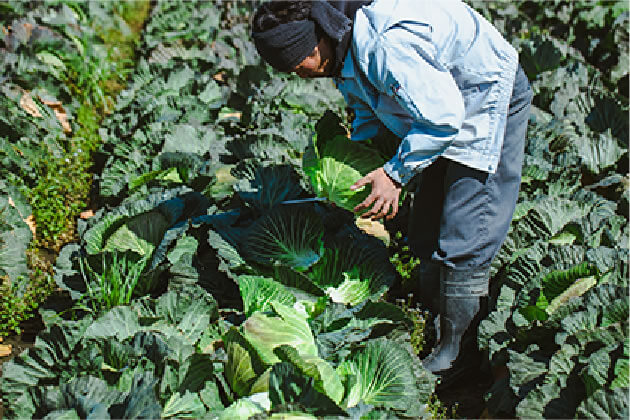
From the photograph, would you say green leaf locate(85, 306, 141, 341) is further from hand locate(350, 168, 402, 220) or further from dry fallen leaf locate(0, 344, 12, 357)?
hand locate(350, 168, 402, 220)

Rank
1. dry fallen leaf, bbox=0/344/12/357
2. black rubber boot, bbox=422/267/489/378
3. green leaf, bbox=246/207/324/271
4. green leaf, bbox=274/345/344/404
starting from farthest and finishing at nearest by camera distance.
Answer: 1. dry fallen leaf, bbox=0/344/12/357
2. green leaf, bbox=246/207/324/271
3. black rubber boot, bbox=422/267/489/378
4. green leaf, bbox=274/345/344/404

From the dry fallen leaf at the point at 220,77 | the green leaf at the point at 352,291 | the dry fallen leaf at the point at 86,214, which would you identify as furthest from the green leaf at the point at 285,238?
the dry fallen leaf at the point at 220,77

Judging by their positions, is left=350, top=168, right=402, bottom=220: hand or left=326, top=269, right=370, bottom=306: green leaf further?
left=326, top=269, right=370, bottom=306: green leaf

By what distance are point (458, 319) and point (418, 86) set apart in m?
1.38

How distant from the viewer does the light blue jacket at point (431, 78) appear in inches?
92.0

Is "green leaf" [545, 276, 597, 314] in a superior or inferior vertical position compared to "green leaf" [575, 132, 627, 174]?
superior

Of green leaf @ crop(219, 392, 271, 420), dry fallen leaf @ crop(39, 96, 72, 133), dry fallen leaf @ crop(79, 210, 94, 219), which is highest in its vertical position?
dry fallen leaf @ crop(39, 96, 72, 133)

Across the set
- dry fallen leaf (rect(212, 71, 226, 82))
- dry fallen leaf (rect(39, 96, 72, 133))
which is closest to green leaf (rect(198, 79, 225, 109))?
dry fallen leaf (rect(212, 71, 226, 82))

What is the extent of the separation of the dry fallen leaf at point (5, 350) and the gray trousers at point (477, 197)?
2371 mm

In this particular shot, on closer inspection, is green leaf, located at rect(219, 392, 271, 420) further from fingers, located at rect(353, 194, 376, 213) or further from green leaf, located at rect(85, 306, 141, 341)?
fingers, located at rect(353, 194, 376, 213)

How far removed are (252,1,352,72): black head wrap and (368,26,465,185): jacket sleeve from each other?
22 cm

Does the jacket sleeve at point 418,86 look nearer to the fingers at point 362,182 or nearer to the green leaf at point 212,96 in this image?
the fingers at point 362,182

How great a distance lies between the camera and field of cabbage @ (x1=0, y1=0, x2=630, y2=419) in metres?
2.56

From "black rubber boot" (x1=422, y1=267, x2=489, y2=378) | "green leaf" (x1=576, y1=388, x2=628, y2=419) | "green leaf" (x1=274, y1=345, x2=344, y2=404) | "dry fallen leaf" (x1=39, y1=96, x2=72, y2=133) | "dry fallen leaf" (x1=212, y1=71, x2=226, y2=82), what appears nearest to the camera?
"green leaf" (x1=576, y1=388, x2=628, y2=419)
